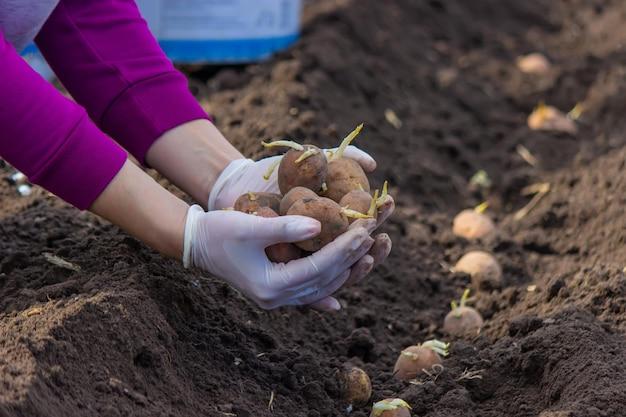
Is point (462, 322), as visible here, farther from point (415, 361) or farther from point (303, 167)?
point (303, 167)

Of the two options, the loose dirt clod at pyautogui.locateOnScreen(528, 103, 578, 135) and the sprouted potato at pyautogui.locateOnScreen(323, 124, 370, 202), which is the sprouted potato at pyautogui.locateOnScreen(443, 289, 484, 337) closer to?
the sprouted potato at pyautogui.locateOnScreen(323, 124, 370, 202)

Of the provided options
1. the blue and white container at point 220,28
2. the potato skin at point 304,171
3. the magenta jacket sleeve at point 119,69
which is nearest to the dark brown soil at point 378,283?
the blue and white container at point 220,28

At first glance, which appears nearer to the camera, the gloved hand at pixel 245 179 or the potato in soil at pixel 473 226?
the gloved hand at pixel 245 179

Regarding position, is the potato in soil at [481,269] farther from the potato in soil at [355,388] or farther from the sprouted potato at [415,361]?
the potato in soil at [355,388]

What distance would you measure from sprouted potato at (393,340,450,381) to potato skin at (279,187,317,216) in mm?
582

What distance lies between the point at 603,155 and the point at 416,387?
2310 mm

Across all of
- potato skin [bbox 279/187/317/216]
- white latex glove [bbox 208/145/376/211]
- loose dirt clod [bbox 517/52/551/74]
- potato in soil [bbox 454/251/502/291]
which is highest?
potato skin [bbox 279/187/317/216]

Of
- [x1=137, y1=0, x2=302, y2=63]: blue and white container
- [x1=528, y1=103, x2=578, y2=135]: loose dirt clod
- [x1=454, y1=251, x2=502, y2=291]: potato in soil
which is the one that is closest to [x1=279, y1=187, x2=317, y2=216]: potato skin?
[x1=454, y1=251, x2=502, y2=291]: potato in soil

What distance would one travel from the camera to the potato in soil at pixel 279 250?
233 centimetres

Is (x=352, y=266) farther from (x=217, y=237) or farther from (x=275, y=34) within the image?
(x=275, y=34)

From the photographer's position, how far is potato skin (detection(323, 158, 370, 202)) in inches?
96.5

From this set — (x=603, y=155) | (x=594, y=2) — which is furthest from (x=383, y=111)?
(x=594, y=2)

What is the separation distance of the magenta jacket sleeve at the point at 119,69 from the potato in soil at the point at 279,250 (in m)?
0.52

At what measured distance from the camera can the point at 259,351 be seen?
8.65ft
